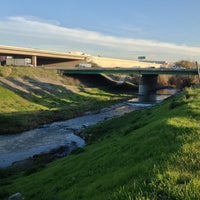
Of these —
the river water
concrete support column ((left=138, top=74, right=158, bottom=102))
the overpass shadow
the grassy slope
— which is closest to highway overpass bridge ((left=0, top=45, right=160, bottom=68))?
the overpass shadow

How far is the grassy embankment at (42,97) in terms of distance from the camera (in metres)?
60.4

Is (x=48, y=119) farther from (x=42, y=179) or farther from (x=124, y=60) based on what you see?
(x=124, y=60)

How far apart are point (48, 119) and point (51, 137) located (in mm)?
15666

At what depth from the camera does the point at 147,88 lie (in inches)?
4363

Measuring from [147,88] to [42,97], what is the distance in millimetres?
35471

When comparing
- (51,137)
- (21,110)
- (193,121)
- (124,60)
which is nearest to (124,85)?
(124,60)

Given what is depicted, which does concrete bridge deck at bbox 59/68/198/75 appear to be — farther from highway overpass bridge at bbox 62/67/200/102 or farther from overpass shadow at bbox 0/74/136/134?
overpass shadow at bbox 0/74/136/134

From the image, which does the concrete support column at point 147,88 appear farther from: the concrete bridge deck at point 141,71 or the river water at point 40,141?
the river water at point 40,141

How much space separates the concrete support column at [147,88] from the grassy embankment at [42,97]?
8490mm

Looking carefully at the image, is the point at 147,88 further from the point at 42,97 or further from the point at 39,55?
the point at 39,55

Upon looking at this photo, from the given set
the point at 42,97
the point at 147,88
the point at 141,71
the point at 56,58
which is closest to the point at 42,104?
the point at 42,97

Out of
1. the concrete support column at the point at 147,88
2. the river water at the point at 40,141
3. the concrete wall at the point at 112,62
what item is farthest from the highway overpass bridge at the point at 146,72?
the concrete wall at the point at 112,62

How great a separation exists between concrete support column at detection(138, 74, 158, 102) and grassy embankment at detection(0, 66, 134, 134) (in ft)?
27.9

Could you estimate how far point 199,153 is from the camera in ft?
38.1
